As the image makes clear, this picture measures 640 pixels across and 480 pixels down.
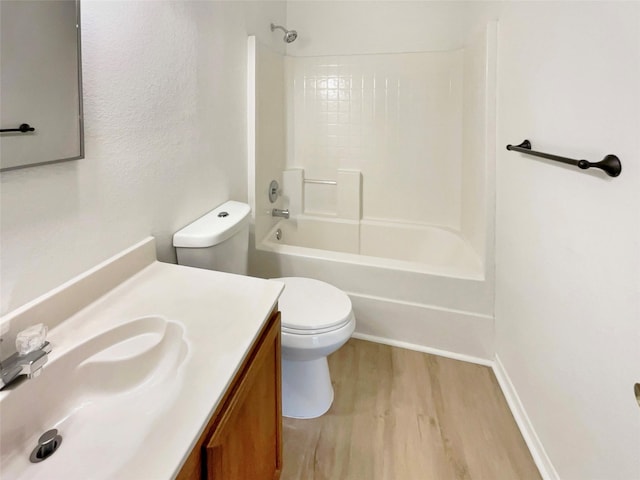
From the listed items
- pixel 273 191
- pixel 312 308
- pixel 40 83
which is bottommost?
pixel 312 308

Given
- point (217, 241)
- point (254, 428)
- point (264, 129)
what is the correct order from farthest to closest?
point (264, 129) < point (217, 241) < point (254, 428)

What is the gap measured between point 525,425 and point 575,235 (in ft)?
2.82

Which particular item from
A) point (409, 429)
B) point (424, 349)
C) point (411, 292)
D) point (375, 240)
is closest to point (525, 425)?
point (409, 429)

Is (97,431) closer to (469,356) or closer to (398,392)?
(398,392)

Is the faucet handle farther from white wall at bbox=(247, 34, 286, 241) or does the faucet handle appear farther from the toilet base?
white wall at bbox=(247, 34, 286, 241)

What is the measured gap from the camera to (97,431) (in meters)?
0.72

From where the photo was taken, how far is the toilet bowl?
4.96ft

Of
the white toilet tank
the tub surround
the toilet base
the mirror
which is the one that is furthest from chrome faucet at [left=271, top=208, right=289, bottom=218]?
the mirror

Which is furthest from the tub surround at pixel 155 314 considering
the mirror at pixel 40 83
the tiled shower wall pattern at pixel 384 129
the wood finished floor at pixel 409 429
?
the tiled shower wall pattern at pixel 384 129

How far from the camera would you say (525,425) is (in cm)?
157

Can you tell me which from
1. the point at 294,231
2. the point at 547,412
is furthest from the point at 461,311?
the point at 294,231

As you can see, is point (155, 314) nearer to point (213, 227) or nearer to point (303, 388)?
point (213, 227)

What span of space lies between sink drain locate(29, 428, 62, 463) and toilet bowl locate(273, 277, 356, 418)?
2.81 feet

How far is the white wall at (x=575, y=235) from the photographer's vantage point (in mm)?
926
